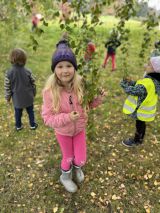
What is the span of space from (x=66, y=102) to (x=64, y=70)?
381 mm

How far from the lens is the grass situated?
11.5 ft

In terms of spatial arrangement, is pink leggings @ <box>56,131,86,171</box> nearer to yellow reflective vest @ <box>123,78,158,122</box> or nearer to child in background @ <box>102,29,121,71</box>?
yellow reflective vest @ <box>123,78,158,122</box>

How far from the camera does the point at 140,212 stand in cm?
339

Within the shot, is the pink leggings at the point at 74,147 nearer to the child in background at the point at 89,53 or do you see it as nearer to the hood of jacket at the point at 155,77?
the child in background at the point at 89,53

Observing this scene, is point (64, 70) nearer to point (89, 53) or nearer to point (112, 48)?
point (89, 53)

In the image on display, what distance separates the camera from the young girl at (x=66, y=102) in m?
2.98

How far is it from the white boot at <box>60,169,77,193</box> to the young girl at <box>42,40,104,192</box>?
303mm

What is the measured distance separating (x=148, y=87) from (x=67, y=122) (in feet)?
4.86

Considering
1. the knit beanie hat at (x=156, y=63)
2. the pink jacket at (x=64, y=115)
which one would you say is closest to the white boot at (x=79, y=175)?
the pink jacket at (x=64, y=115)

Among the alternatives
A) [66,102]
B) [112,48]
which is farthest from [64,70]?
[112,48]

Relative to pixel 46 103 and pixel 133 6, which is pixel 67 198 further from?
pixel 133 6

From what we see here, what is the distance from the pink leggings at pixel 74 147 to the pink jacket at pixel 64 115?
0.10 meters

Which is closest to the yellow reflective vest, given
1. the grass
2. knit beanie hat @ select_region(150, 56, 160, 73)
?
knit beanie hat @ select_region(150, 56, 160, 73)

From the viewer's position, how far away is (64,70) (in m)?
2.98
